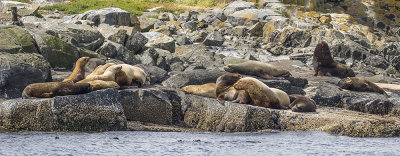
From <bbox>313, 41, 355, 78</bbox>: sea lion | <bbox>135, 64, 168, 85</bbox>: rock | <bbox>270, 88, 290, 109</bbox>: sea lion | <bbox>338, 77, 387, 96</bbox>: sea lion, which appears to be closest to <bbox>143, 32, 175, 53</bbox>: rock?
<bbox>313, 41, 355, 78</bbox>: sea lion

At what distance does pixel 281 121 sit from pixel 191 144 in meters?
2.61

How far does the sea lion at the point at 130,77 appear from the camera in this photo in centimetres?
1243

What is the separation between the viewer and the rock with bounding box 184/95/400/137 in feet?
31.5

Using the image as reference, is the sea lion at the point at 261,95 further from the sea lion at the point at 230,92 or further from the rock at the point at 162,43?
the rock at the point at 162,43

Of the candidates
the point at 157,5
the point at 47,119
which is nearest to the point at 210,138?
the point at 47,119

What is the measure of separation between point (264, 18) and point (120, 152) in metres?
25.9

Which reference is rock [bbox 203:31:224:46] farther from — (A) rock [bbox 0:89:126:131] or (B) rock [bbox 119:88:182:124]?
(A) rock [bbox 0:89:126:131]

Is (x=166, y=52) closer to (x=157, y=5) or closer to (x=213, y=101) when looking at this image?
(x=213, y=101)

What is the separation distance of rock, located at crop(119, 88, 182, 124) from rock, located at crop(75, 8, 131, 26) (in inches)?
678

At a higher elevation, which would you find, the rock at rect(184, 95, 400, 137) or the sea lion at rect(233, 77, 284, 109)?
the sea lion at rect(233, 77, 284, 109)

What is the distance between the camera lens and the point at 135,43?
2036cm

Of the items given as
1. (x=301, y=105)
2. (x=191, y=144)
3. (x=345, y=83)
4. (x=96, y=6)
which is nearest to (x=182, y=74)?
(x=301, y=105)

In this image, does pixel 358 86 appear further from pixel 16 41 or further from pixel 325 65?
pixel 16 41

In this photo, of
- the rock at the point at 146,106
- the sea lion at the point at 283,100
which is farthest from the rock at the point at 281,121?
the rock at the point at 146,106
